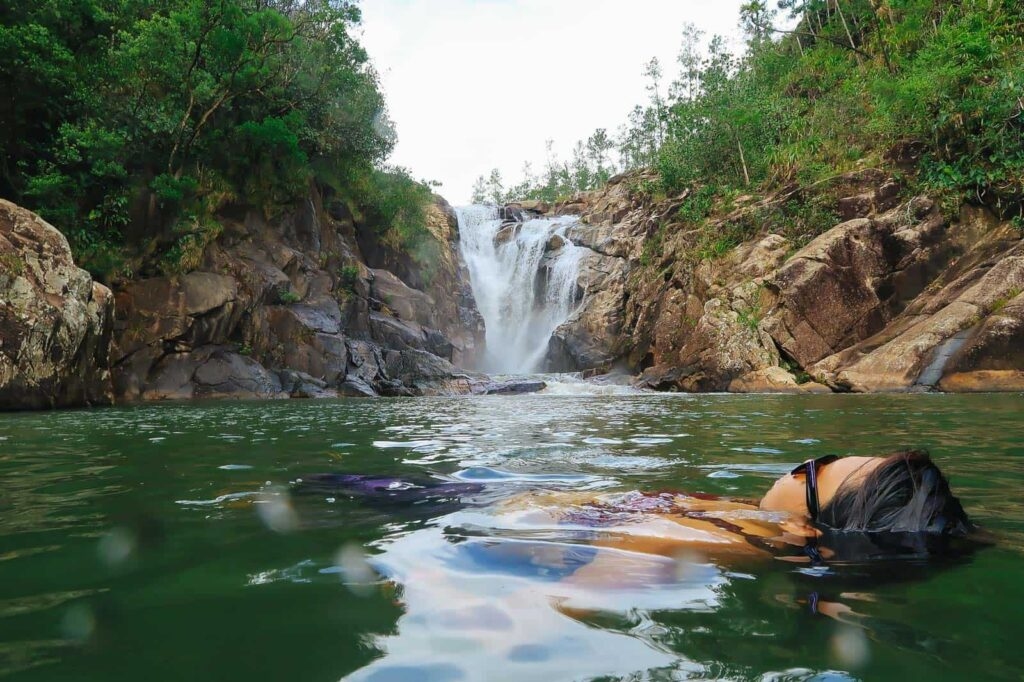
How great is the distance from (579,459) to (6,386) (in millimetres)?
10702

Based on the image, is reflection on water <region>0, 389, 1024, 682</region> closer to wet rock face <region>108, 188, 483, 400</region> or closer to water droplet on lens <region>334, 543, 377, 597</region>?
water droplet on lens <region>334, 543, 377, 597</region>

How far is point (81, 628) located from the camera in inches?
63.3

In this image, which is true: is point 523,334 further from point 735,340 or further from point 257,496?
point 257,496

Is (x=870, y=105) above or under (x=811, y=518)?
above

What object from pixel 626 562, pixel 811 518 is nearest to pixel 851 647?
pixel 626 562

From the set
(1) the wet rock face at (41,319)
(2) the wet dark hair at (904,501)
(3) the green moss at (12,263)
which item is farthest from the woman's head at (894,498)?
(3) the green moss at (12,263)

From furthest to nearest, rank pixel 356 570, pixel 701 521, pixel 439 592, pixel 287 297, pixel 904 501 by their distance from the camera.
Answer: pixel 287 297
pixel 701 521
pixel 904 501
pixel 356 570
pixel 439 592

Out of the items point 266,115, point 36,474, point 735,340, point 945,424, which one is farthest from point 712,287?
point 36,474

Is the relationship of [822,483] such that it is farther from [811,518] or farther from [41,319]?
[41,319]

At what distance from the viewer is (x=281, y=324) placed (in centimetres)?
1884

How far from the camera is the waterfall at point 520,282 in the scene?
28.8m

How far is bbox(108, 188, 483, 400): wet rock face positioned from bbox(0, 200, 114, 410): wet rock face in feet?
11.0

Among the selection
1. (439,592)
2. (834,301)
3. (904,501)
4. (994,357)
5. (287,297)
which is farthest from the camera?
(287,297)

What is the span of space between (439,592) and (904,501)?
1791 millimetres
